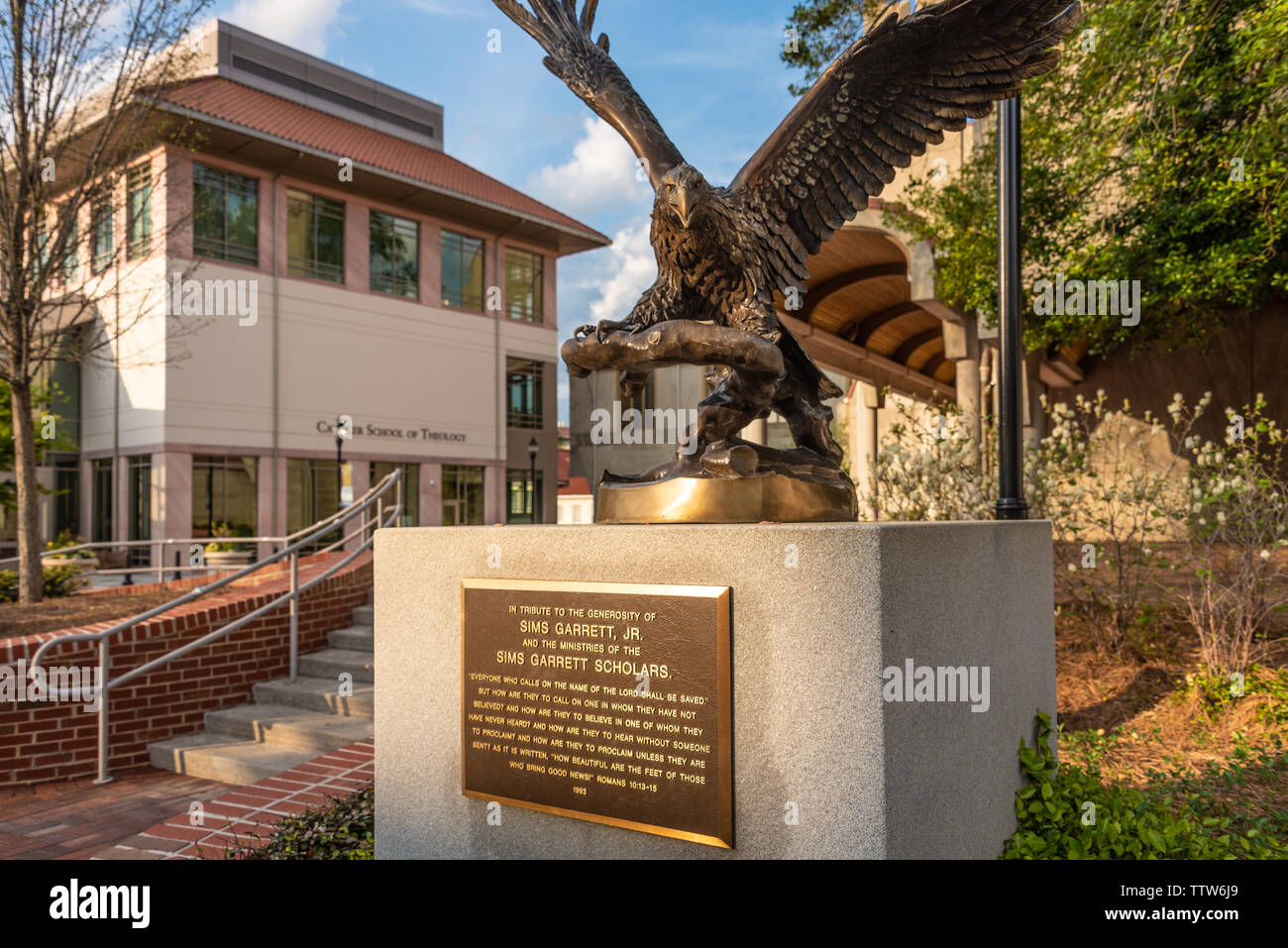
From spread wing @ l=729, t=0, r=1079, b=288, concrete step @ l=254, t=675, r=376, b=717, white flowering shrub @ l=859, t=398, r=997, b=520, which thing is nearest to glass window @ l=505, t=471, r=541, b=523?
white flowering shrub @ l=859, t=398, r=997, b=520

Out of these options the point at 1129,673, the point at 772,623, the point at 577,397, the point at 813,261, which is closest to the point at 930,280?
the point at 813,261

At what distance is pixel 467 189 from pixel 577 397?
39.1 ft

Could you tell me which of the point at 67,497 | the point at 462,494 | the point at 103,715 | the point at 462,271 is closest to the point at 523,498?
the point at 462,494

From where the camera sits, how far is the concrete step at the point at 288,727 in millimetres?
6297

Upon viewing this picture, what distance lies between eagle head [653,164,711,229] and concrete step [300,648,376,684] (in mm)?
5374

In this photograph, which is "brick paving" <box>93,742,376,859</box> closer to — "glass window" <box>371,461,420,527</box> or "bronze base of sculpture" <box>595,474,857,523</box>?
"bronze base of sculpture" <box>595,474,857,523</box>

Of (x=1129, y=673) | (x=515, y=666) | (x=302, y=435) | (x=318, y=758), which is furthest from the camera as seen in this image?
(x=302, y=435)

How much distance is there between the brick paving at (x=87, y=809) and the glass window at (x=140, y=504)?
17228 millimetres

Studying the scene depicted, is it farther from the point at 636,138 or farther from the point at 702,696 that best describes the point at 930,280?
the point at 702,696

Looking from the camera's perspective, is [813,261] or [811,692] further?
[813,261]

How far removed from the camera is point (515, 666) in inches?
137

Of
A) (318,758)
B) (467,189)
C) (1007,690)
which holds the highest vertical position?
(467,189)

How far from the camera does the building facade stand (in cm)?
2080

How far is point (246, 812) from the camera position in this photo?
4766 mm
